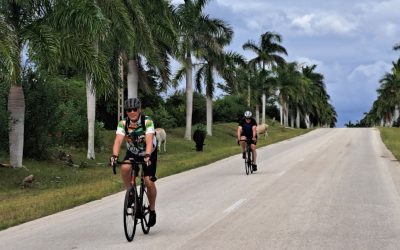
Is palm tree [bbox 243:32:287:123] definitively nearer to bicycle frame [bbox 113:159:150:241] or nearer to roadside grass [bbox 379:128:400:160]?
roadside grass [bbox 379:128:400:160]

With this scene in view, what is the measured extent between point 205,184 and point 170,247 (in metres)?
8.33

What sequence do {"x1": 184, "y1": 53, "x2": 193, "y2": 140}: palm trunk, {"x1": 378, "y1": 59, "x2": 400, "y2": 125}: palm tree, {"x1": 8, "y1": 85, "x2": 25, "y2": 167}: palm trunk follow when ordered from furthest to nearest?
1. {"x1": 378, "y1": 59, "x2": 400, "y2": 125}: palm tree
2. {"x1": 184, "y1": 53, "x2": 193, "y2": 140}: palm trunk
3. {"x1": 8, "y1": 85, "x2": 25, "y2": 167}: palm trunk

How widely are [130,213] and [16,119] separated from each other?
39.4 feet

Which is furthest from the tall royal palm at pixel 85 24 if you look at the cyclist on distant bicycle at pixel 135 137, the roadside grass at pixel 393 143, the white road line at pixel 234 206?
the roadside grass at pixel 393 143

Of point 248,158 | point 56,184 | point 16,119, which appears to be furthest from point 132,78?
point 56,184

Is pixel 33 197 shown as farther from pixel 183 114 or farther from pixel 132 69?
pixel 183 114

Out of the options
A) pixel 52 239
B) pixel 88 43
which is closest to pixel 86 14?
pixel 88 43

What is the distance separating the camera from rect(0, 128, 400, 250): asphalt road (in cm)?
821

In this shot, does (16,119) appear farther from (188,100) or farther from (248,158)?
(188,100)

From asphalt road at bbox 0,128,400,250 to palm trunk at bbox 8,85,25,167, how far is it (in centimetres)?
561

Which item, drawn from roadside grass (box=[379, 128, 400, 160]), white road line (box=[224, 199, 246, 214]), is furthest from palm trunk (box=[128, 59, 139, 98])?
white road line (box=[224, 199, 246, 214])

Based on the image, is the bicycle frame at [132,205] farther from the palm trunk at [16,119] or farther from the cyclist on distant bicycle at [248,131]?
the palm trunk at [16,119]

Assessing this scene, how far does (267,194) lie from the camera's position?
13.5 meters

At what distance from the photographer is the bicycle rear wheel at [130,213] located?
8156 mm
